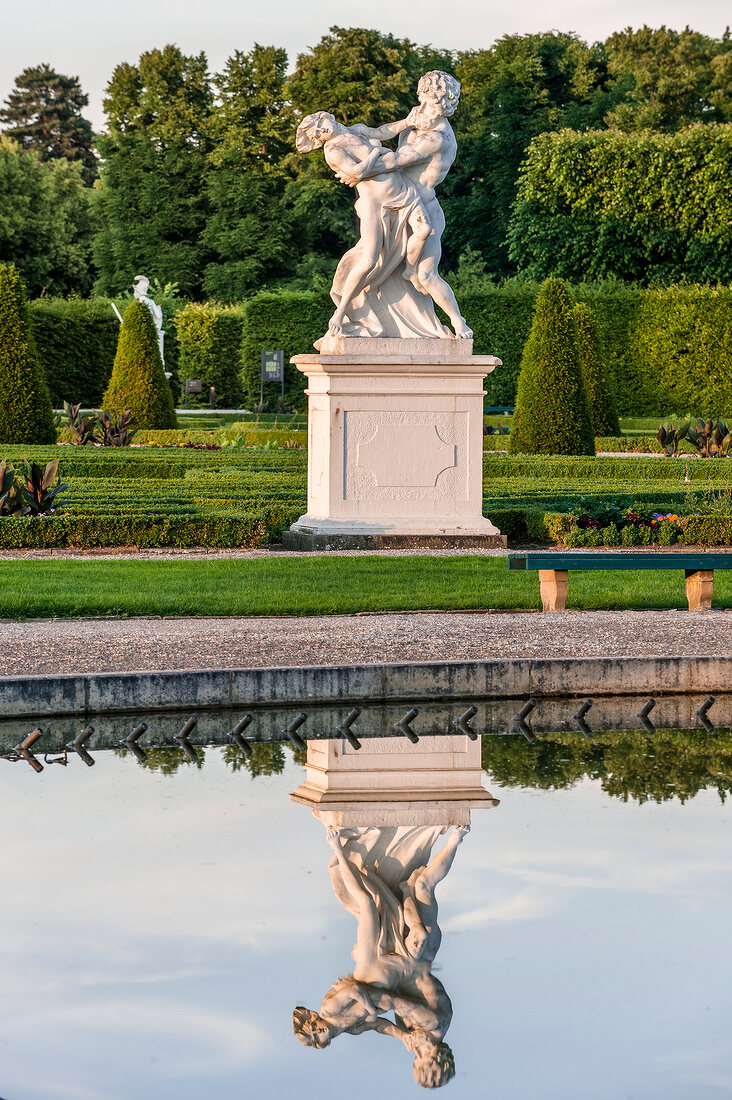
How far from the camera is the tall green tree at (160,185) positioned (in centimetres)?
4581

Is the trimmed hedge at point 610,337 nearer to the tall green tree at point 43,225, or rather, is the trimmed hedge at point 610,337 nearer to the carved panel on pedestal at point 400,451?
the tall green tree at point 43,225

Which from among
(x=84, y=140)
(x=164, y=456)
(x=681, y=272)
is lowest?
(x=164, y=456)

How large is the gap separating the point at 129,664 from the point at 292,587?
8.84 feet

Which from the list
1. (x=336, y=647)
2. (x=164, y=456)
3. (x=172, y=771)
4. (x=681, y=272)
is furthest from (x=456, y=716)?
(x=681, y=272)

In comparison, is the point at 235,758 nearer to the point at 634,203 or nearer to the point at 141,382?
the point at 141,382

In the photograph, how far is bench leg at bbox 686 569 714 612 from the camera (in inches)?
365

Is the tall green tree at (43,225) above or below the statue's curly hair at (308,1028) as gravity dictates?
above

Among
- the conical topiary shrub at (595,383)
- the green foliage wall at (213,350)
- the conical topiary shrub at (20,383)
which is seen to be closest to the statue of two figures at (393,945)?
the conical topiary shrub at (20,383)

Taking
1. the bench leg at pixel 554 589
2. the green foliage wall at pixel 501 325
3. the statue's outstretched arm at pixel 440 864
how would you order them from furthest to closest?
the green foliage wall at pixel 501 325, the bench leg at pixel 554 589, the statue's outstretched arm at pixel 440 864

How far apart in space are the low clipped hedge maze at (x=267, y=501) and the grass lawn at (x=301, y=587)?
1131mm

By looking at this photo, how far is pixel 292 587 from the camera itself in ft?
31.7

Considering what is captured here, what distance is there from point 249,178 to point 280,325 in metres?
11.0

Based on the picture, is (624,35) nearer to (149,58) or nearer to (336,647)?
(149,58)

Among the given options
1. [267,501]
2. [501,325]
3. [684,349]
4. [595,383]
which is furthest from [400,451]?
[501,325]
